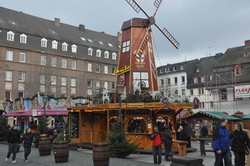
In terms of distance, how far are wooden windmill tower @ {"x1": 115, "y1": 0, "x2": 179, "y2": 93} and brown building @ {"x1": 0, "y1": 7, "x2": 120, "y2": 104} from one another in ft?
66.6

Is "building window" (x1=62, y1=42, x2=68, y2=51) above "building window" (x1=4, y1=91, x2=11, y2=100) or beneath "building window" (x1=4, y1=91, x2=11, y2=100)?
above

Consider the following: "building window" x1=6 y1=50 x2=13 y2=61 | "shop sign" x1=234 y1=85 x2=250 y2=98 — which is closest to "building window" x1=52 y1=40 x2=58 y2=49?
"building window" x1=6 y1=50 x2=13 y2=61

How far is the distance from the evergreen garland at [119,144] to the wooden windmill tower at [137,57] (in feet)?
24.7

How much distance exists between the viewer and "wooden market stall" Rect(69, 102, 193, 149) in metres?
18.2

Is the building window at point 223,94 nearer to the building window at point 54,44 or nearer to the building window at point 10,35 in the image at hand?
the building window at point 54,44

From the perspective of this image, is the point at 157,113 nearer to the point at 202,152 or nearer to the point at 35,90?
the point at 202,152

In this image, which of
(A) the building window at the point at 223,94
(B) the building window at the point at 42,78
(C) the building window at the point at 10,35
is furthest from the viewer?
(C) the building window at the point at 10,35

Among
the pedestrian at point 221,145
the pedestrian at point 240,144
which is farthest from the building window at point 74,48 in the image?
the pedestrian at point 221,145

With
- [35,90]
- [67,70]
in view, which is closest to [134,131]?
[35,90]

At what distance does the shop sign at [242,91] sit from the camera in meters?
35.4

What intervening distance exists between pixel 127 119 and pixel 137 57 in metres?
6.36

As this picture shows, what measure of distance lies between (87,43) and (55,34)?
6950 millimetres

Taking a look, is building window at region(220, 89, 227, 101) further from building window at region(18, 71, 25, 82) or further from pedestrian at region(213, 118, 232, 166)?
pedestrian at region(213, 118, 232, 166)

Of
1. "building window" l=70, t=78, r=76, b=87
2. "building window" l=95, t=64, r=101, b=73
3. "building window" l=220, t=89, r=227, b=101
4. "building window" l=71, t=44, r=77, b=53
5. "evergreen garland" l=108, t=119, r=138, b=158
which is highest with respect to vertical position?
"building window" l=71, t=44, r=77, b=53
